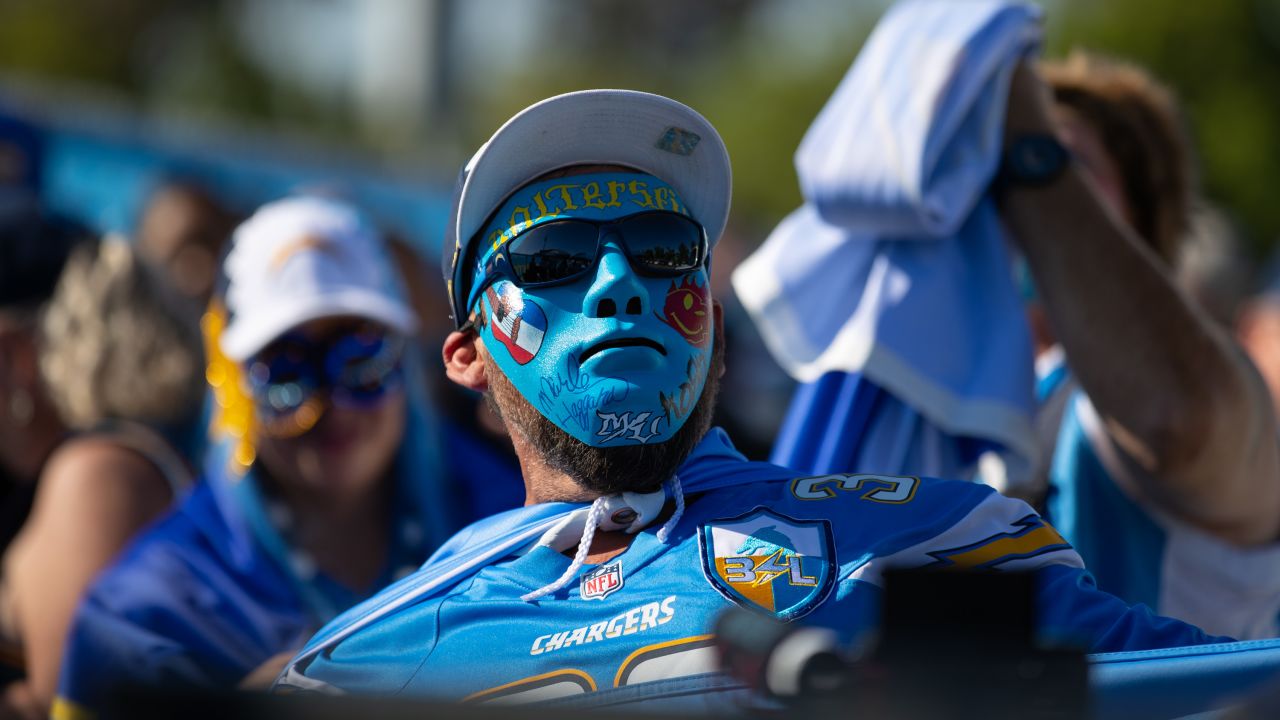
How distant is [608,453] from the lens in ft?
7.60

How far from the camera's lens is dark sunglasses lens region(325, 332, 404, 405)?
3.92 m

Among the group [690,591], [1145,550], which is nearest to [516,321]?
[690,591]

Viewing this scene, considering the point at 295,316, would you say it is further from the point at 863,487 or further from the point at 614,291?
the point at 863,487

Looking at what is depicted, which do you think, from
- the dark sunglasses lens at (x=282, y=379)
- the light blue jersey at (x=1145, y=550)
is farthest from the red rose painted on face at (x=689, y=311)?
the dark sunglasses lens at (x=282, y=379)

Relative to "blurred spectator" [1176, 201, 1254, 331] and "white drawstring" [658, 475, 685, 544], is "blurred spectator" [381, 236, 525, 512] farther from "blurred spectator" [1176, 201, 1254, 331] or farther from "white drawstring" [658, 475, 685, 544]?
"blurred spectator" [1176, 201, 1254, 331]

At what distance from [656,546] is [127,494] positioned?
89.1 inches

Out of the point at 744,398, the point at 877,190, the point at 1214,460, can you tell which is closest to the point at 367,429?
the point at 877,190

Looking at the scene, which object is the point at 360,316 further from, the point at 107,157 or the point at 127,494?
the point at 107,157

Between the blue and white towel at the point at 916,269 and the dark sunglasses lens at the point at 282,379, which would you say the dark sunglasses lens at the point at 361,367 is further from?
the blue and white towel at the point at 916,269

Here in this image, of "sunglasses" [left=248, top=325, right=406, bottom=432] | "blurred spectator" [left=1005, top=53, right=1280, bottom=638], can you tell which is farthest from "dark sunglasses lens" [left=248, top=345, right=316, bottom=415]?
"blurred spectator" [left=1005, top=53, right=1280, bottom=638]

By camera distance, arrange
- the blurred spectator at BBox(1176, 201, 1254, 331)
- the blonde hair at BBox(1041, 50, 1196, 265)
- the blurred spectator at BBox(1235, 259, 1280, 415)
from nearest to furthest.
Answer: the blonde hair at BBox(1041, 50, 1196, 265), the blurred spectator at BBox(1235, 259, 1280, 415), the blurred spectator at BBox(1176, 201, 1254, 331)

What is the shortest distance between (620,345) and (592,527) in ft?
0.98

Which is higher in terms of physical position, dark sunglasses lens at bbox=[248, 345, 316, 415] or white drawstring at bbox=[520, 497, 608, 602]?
dark sunglasses lens at bbox=[248, 345, 316, 415]

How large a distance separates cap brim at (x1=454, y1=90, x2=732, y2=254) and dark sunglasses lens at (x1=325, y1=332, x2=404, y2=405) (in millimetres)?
1512
